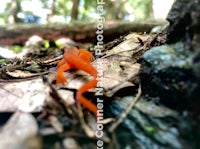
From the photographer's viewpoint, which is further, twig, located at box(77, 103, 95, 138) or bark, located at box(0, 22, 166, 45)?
bark, located at box(0, 22, 166, 45)

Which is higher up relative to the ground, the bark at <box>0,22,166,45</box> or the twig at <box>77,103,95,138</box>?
the bark at <box>0,22,166,45</box>

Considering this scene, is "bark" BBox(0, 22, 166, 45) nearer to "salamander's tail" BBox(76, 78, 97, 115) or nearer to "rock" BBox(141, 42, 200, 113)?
"rock" BBox(141, 42, 200, 113)

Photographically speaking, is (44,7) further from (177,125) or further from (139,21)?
(177,125)

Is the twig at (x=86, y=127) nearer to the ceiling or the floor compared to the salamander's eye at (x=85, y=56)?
nearer to the floor

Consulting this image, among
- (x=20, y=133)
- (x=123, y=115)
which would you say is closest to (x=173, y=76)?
(x=123, y=115)

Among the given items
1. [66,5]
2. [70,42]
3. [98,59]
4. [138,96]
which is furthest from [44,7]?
[138,96]

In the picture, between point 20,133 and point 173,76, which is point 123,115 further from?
point 20,133

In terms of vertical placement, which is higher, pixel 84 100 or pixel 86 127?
pixel 84 100

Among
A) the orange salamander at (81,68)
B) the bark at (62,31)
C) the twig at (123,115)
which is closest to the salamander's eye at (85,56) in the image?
the orange salamander at (81,68)

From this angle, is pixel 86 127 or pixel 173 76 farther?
pixel 173 76

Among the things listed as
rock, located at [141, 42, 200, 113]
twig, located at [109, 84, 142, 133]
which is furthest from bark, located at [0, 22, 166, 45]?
twig, located at [109, 84, 142, 133]

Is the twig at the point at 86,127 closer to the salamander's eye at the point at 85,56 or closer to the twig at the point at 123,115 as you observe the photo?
the twig at the point at 123,115
